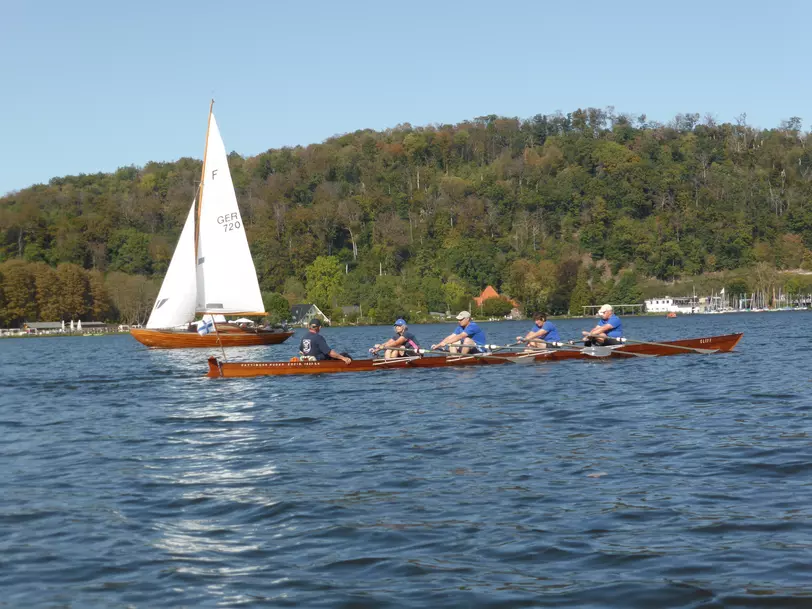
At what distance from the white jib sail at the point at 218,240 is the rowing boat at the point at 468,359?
2327 cm

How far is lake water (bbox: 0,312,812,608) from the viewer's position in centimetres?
839

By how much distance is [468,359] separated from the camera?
30734 mm

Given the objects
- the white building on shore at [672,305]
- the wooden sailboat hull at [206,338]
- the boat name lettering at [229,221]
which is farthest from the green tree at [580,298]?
the boat name lettering at [229,221]

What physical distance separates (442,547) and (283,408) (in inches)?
529

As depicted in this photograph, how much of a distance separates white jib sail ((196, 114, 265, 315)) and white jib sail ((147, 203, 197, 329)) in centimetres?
200

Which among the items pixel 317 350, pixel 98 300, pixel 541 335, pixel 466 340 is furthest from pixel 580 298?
pixel 317 350

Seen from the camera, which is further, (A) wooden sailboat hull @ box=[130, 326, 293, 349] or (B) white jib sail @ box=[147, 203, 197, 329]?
(B) white jib sail @ box=[147, 203, 197, 329]

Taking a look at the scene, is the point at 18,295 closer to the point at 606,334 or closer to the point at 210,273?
the point at 210,273

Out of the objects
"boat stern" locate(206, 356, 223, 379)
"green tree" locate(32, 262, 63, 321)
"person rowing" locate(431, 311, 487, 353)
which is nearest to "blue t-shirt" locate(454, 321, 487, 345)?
"person rowing" locate(431, 311, 487, 353)

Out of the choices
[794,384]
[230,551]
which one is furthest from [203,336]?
[230,551]

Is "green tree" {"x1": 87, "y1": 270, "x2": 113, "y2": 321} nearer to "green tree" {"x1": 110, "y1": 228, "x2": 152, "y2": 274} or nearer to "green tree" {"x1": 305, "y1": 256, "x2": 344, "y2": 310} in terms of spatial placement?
"green tree" {"x1": 110, "y1": 228, "x2": 152, "y2": 274}

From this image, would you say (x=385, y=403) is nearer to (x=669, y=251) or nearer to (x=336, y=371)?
(x=336, y=371)

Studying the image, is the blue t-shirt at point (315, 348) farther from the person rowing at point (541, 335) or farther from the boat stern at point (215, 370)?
the person rowing at point (541, 335)

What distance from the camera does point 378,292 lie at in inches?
6658
